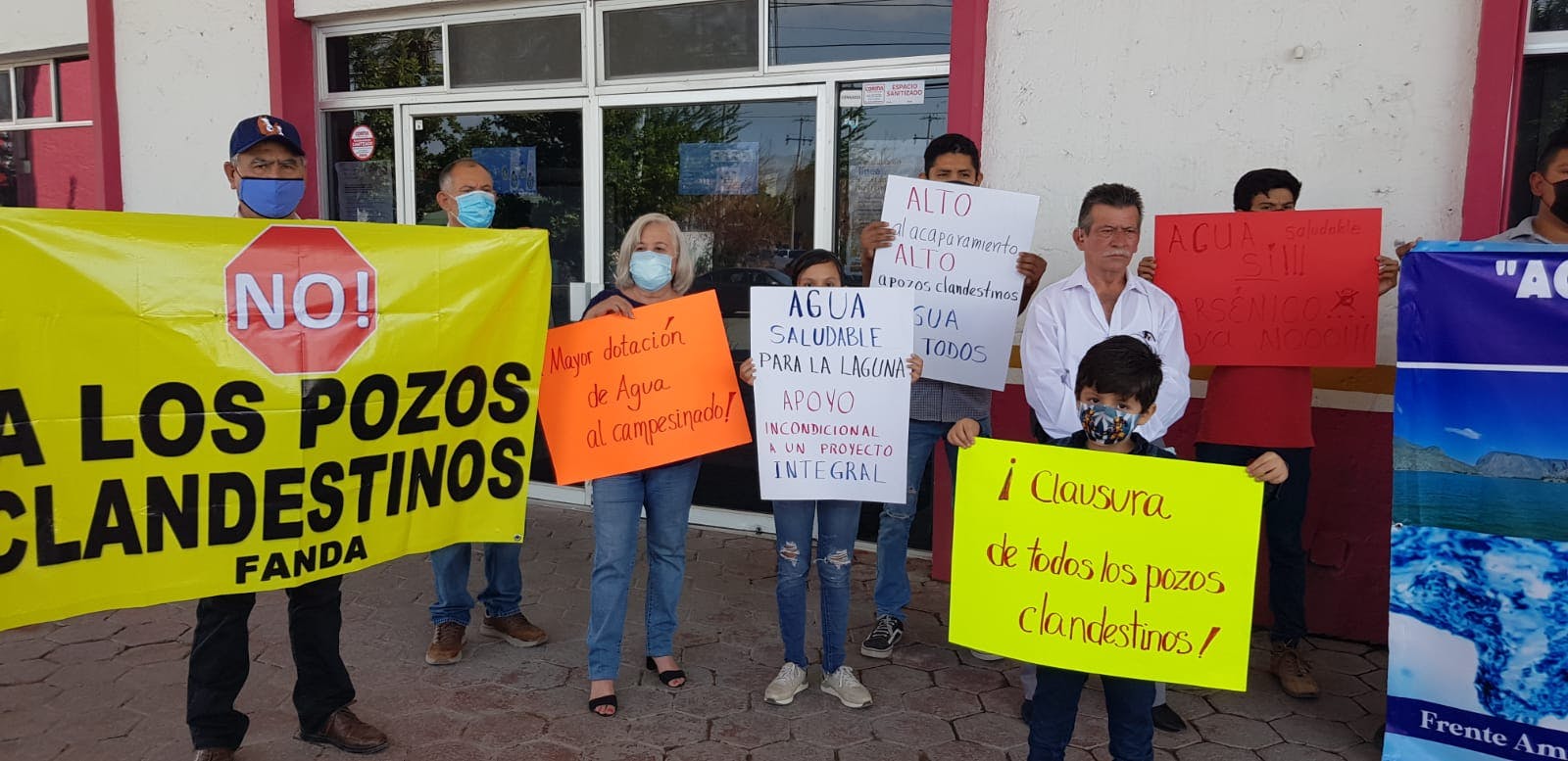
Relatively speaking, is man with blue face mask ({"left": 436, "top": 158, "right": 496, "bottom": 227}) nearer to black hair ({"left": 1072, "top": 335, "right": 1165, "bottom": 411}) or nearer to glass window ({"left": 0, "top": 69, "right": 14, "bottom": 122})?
black hair ({"left": 1072, "top": 335, "right": 1165, "bottom": 411})

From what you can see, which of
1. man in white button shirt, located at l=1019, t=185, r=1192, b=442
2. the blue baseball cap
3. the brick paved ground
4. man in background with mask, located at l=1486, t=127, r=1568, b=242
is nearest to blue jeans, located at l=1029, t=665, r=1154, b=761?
the brick paved ground

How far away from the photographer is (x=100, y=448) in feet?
8.60

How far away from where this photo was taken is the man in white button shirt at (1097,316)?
3.31m

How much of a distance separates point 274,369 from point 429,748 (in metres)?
1.38

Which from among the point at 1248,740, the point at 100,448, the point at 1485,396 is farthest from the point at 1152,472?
the point at 100,448

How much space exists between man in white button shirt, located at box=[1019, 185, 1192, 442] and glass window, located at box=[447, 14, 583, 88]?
12.2 feet

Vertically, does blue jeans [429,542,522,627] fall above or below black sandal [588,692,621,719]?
above

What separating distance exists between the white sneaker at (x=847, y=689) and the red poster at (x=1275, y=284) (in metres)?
1.77

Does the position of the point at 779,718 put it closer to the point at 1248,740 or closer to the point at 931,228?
the point at 1248,740

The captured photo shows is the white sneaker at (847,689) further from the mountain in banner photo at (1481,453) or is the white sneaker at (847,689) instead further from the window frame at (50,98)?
the window frame at (50,98)

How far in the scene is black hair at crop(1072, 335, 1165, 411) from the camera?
Result: 2.56m

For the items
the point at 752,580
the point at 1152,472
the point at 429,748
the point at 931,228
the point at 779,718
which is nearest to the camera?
the point at 1152,472

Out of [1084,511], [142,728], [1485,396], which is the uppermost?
[1485,396]

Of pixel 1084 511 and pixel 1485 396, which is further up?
pixel 1485 396
